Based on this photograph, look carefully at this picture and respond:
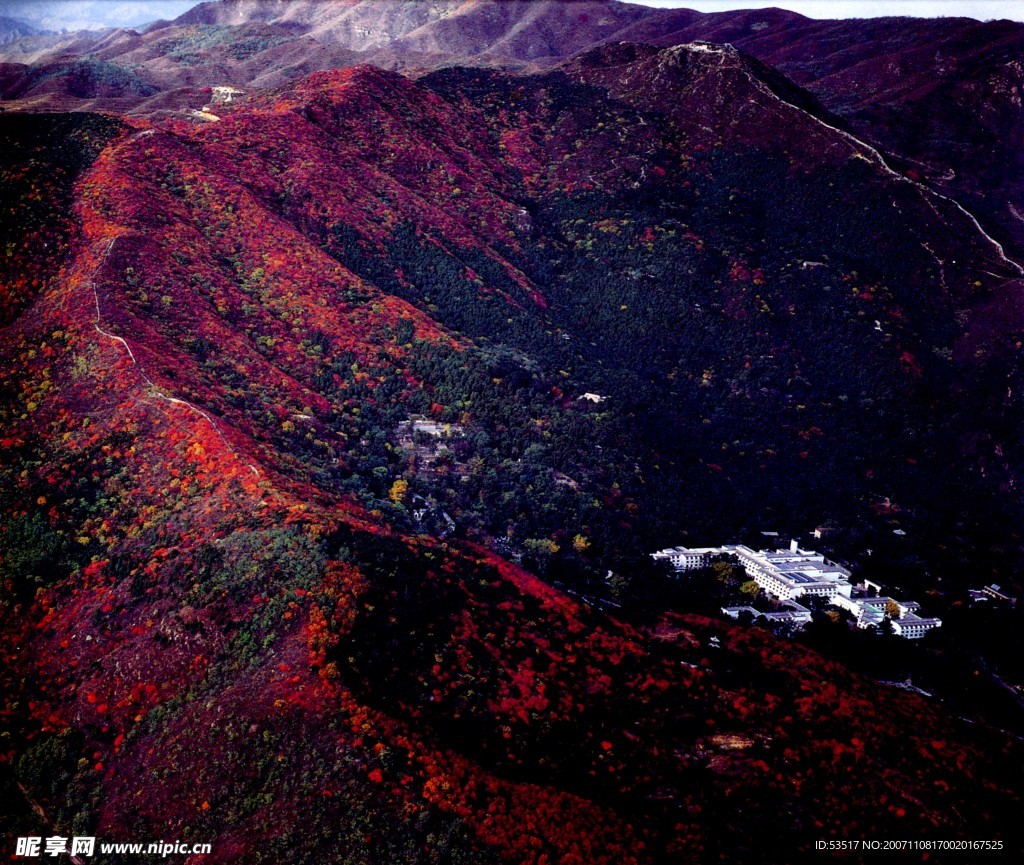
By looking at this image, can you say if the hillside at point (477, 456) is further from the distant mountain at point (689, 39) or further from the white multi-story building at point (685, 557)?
the distant mountain at point (689, 39)

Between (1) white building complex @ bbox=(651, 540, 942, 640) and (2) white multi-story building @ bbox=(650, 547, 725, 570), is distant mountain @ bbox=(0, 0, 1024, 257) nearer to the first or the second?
(1) white building complex @ bbox=(651, 540, 942, 640)

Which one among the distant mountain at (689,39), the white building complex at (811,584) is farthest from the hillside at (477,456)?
the distant mountain at (689,39)

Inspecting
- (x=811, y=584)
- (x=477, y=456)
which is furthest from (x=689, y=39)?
(x=811, y=584)

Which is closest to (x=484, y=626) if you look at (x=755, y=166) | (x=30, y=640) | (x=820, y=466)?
(x=30, y=640)

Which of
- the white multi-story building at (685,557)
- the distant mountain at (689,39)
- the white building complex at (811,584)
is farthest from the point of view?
the distant mountain at (689,39)

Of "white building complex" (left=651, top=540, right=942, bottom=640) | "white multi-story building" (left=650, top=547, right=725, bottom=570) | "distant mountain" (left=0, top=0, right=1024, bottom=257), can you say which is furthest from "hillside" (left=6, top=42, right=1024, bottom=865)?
"distant mountain" (left=0, top=0, right=1024, bottom=257)
